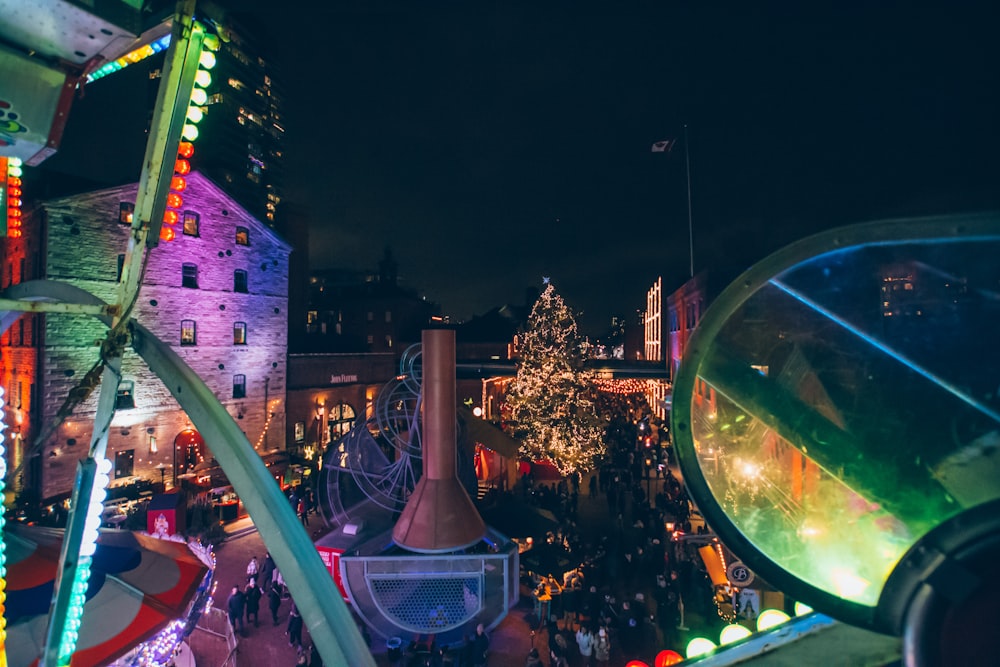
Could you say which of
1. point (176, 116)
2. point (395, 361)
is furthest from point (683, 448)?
point (395, 361)

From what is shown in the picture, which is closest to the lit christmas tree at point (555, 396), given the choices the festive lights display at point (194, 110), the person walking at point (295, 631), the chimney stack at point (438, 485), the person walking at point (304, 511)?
the person walking at point (304, 511)

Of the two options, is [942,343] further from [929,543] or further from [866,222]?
[929,543]

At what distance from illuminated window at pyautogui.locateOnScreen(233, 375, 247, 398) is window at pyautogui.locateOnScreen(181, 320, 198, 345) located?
291 cm

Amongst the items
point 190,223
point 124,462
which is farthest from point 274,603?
point 190,223

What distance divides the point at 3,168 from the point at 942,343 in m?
5.81

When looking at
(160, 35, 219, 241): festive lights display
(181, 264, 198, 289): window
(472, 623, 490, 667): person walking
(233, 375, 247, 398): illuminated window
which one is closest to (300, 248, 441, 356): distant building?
(233, 375, 247, 398): illuminated window

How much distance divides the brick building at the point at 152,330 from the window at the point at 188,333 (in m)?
0.05

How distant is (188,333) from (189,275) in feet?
9.65

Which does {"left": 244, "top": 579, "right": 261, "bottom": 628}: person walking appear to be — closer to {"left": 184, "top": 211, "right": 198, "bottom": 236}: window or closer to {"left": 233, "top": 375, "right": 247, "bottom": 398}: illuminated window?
{"left": 233, "top": 375, "right": 247, "bottom": 398}: illuminated window

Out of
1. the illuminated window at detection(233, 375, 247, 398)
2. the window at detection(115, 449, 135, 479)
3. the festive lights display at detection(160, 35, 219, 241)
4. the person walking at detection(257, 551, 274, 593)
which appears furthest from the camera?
the illuminated window at detection(233, 375, 247, 398)

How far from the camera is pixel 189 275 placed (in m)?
24.8

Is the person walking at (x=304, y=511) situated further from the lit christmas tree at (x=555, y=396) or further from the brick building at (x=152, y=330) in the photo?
the lit christmas tree at (x=555, y=396)

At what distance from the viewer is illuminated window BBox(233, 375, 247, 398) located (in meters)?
26.6

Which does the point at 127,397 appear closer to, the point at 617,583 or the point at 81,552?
the point at 617,583
